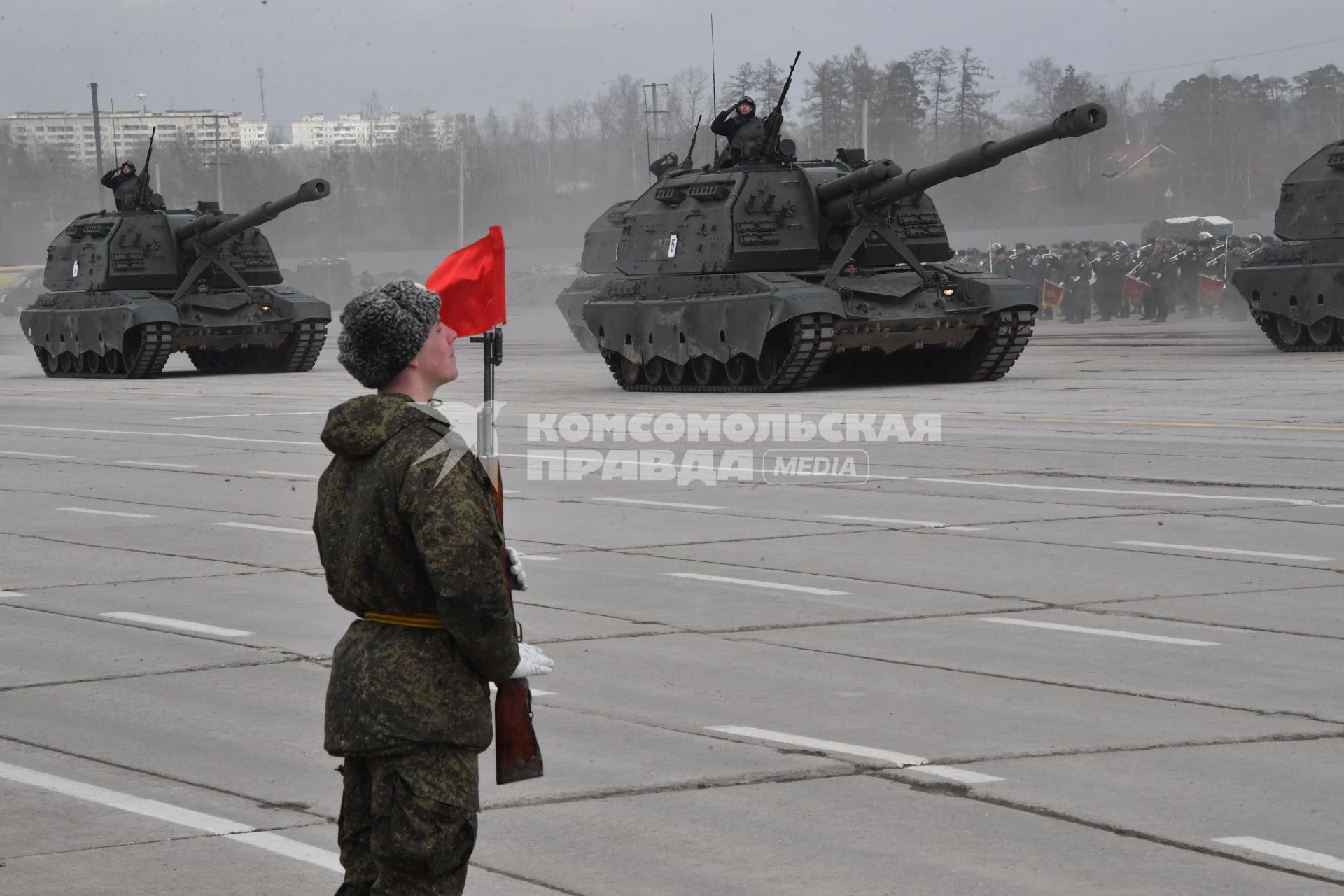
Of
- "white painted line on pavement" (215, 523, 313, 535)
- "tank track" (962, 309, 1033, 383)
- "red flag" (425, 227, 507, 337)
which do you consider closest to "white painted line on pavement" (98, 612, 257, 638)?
"white painted line on pavement" (215, 523, 313, 535)

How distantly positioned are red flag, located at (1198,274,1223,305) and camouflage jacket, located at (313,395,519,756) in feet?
143

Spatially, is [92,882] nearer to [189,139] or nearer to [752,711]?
[752,711]

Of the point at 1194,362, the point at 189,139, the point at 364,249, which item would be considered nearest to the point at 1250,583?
the point at 1194,362

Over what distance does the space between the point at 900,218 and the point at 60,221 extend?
98.4 m

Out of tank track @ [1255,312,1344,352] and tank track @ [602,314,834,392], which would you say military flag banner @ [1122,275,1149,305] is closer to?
tank track @ [1255,312,1344,352]

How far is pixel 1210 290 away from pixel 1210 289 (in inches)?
0.6

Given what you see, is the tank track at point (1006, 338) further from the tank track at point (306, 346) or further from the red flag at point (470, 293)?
the red flag at point (470, 293)

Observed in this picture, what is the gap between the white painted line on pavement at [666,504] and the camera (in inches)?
557

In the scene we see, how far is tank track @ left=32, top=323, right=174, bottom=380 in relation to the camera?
33.8 metres

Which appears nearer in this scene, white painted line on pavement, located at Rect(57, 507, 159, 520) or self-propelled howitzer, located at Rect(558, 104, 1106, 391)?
white painted line on pavement, located at Rect(57, 507, 159, 520)

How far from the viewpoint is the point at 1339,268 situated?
29.1 metres

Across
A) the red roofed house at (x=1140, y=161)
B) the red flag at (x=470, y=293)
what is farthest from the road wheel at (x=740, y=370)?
the red roofed house at (x=1140, y=161)

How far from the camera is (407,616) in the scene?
4570 mm

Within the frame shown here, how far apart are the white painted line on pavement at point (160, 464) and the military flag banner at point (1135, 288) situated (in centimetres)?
3282
